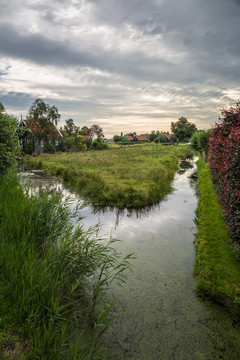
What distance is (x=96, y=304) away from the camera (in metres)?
4.43

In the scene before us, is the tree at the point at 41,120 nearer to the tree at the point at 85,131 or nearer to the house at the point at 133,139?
the tree at the point at 85,131

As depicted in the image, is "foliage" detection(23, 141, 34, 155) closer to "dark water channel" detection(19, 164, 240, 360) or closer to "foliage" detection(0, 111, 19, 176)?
"foliage" detection(0, 111, 19, 176)

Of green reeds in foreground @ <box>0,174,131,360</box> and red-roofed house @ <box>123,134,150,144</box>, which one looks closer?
green reeds in foreground @ <box>0,174,131,360</box>

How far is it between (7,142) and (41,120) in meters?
34.6

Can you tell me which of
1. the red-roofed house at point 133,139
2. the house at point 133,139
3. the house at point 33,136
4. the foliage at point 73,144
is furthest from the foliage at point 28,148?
the red-roofed house at point 133,139

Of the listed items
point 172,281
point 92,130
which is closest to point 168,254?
point 172,281

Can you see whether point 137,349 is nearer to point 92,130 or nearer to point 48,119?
point 48,119

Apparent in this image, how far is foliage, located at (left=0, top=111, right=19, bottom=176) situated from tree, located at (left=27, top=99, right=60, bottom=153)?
3363 cm

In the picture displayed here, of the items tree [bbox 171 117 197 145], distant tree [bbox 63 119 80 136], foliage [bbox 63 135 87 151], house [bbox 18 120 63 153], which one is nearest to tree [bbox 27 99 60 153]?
house [bbox 18 120 63 153]

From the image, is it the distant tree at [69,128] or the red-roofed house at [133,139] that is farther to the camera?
the red-roofed house at [133,139]

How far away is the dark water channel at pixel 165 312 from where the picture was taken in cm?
348

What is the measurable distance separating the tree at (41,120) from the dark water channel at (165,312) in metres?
36.4

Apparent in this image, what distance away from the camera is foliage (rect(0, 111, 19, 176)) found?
7.88 meters

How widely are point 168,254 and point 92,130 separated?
2984 inches
